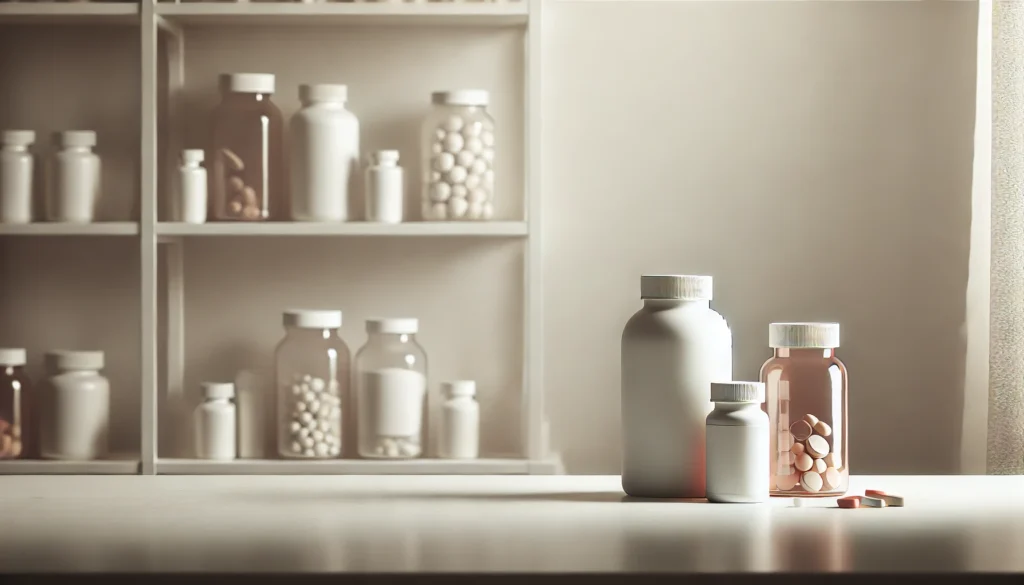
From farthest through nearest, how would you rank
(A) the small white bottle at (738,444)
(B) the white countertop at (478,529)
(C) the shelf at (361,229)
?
(C) the shelf at (361,229)
(A) the small white bottle at (738,444)
(B) the white countertop at (478,529)

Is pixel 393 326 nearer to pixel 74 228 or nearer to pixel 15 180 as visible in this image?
pixel 74 228

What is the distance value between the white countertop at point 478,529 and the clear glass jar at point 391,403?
632mm

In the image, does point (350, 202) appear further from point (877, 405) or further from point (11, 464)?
point (877, 405)

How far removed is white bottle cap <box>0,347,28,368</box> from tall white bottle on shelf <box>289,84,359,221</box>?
520 mm

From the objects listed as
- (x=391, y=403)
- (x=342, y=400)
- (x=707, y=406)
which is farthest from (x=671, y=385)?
(x=342, y=400)

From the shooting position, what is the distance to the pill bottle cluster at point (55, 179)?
191 cm

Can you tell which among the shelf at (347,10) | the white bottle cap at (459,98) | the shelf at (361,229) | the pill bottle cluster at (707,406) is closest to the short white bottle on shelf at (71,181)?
the shelf at (361,229)

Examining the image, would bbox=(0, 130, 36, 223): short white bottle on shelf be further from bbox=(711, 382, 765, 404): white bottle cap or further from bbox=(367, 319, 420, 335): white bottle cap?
bbox=(711, 382, 765, 404): white bottle cap

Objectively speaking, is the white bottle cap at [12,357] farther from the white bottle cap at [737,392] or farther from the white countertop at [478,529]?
the white bottle cap at [737,392]

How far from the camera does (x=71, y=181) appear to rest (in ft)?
6.28

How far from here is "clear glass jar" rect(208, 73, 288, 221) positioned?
75.4 inches

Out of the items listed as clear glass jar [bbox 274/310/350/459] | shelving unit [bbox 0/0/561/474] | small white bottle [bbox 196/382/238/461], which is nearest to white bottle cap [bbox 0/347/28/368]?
shelving unit [bbox 0/0/561/474]

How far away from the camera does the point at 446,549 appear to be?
33.3 inches

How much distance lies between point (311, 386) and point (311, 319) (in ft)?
0.37
